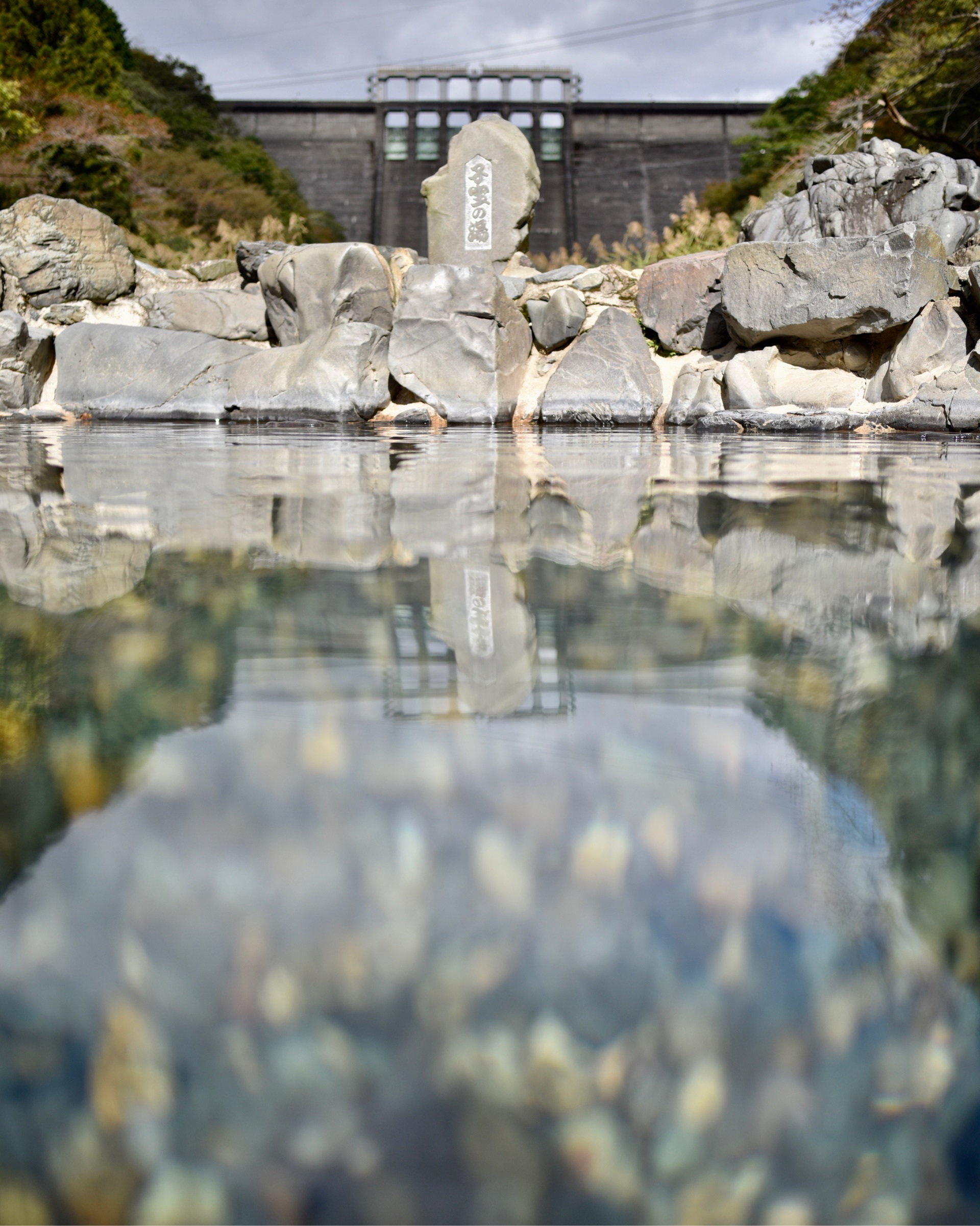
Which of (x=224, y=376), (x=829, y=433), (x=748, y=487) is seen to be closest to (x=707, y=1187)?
(x=748, y=487)

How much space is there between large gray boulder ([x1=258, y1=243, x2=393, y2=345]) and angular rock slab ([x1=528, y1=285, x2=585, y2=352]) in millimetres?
1346

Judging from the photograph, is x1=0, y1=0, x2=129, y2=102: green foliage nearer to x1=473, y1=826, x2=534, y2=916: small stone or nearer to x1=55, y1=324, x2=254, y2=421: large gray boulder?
x1=55, y1=324, x2=254, y2=421: large gray boulder

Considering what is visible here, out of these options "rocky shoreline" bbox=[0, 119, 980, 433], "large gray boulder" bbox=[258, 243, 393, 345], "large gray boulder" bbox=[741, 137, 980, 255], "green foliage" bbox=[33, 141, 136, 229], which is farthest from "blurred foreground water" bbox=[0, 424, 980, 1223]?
"green foliage" bbox=[33, 141, 136, 229]

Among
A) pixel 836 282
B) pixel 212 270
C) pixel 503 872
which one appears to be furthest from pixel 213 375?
pixel 503 872

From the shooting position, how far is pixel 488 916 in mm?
488

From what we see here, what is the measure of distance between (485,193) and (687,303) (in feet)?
9.23

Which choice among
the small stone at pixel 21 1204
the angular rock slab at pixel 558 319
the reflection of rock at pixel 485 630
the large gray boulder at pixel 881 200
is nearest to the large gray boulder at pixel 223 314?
the angular rock slab at pixel 558 319

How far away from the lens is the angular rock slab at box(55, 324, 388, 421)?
747 centimetres

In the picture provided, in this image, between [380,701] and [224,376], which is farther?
[224,376]

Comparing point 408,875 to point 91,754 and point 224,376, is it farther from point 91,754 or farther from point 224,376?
point 224,376

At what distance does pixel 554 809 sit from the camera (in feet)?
1.92

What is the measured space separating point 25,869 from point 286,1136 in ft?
0.81

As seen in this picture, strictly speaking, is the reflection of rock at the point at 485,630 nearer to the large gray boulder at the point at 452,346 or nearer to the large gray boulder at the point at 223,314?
the large gray boulder at the point at 452,346

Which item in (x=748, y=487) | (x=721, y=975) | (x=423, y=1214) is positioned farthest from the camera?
(x=748, y=487)
